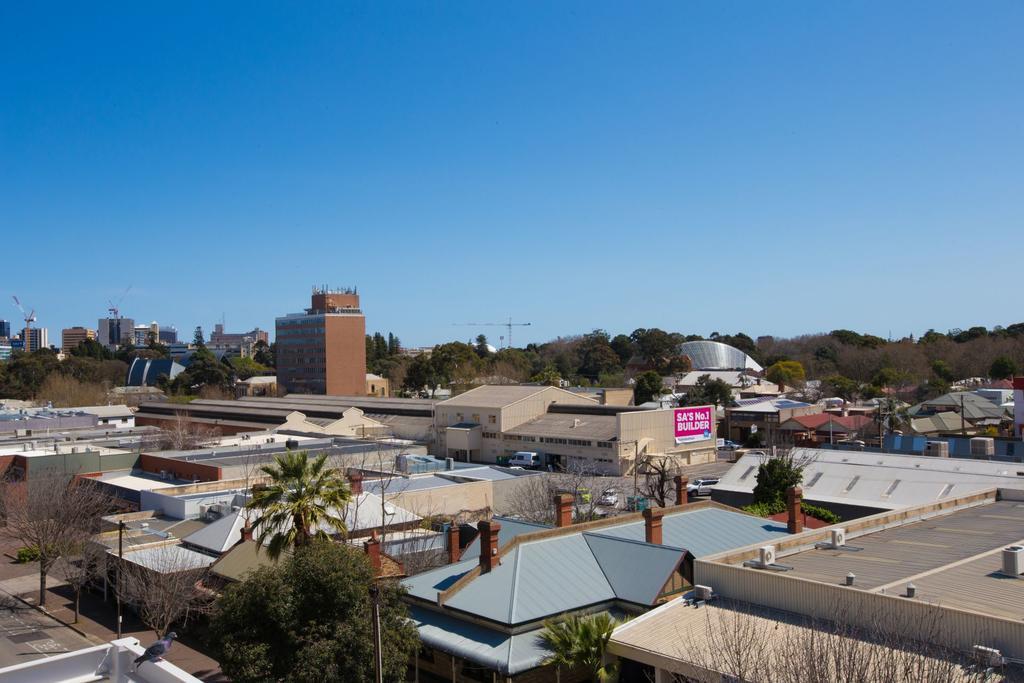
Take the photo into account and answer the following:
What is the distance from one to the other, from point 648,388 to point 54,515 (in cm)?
7955

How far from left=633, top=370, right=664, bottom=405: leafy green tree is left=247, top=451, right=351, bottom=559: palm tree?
85.7 metres

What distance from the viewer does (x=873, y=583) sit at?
840 inches

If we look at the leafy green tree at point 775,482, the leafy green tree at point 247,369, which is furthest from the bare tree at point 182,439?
the leafy green tree at point 247,369

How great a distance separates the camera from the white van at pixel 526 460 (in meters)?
71.8

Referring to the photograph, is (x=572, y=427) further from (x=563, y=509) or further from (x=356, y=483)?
(x=563, y=509)

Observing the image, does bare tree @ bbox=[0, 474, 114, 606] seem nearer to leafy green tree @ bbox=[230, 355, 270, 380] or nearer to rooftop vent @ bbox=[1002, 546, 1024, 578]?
rooftop vent @ bbox=[1002, 546, 1024, 578]

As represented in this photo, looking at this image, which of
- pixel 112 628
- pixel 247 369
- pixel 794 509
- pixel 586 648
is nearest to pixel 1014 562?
pixel 794 509

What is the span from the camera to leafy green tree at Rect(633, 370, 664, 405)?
10888 centimetres

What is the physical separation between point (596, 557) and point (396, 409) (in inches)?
2720

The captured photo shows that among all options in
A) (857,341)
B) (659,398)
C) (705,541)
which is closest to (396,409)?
(659,398)

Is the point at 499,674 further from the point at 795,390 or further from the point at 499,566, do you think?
the point at 795,390

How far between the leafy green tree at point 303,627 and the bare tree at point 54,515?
804 inches

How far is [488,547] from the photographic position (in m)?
24.5

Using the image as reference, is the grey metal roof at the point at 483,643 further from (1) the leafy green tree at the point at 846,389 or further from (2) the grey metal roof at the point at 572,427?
(1) the leafy green tree at the point at 846,389
